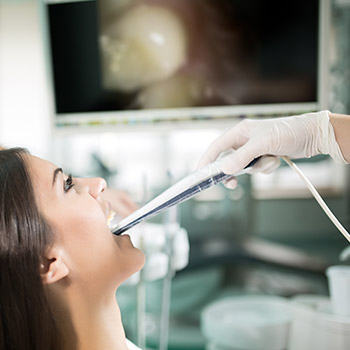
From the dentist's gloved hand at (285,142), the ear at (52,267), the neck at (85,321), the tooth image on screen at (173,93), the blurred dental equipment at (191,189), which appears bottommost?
the neck at (85,321)

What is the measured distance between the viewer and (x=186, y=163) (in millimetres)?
2375

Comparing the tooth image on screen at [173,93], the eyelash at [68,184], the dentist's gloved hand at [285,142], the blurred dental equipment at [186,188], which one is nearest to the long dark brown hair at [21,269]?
the eyelash at [68,184]

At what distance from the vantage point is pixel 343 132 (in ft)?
3.75

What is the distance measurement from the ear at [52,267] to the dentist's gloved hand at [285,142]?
499 millimetres

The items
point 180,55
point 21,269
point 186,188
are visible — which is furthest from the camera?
point 180,55

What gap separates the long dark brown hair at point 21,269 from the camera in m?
1.00

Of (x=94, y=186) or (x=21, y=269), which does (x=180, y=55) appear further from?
(x=21, y=269)

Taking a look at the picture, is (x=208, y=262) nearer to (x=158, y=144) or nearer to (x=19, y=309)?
(x=158, y=144)

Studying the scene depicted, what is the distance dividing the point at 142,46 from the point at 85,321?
1.38m

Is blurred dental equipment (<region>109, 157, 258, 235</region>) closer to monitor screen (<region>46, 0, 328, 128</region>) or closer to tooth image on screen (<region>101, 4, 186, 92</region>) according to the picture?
monitor screen (<region>46, 0, 328, 128</region>)

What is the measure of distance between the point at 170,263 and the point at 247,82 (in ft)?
2.99

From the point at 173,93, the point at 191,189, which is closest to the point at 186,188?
the point at 191,189

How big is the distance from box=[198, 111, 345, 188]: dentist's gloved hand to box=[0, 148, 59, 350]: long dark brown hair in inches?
20.6

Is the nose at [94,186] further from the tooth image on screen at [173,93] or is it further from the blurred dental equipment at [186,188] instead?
the tooth image on screen at [173,93]
